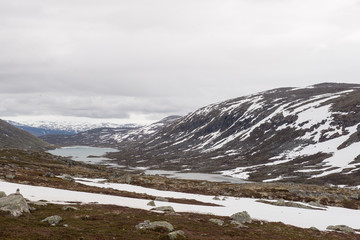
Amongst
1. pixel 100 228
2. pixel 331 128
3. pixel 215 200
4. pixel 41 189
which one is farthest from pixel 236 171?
pixel 100 228

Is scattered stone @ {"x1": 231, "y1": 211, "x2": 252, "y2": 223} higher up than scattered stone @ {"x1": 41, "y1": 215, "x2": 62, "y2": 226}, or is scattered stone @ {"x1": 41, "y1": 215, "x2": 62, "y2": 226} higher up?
scattered stone @ {"x1": 41, "y1": 215, "x2": 62, "y2": 226}

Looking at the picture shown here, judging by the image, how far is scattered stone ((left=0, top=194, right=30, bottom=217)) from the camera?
989 inches

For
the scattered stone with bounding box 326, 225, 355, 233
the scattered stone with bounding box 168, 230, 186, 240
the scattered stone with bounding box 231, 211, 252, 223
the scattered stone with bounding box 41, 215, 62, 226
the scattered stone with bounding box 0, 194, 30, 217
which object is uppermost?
the scattered stone with bounding box 0, 194, 30, 217

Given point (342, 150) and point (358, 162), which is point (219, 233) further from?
point (342, 150)

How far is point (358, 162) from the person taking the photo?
12344 cm

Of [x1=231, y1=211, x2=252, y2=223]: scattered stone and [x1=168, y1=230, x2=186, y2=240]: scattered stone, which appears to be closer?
[x1=168, y1=230, x2=186, y2=240]: scattered stone

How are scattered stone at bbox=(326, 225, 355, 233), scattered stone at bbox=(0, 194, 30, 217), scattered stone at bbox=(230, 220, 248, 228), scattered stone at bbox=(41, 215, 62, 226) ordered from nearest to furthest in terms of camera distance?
scattered stone at bbox=(41, 215, 62, 226)
scattered stone at bbox=(0, 194, 30, 217)
scattered stone at bbox=(230, 220, 248, 228)
scattered stone at bbox=(326, 225, 355, 233)

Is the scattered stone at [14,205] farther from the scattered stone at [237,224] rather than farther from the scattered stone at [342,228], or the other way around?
the scattered stone at [342,228]

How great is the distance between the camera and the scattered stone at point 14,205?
989 inches

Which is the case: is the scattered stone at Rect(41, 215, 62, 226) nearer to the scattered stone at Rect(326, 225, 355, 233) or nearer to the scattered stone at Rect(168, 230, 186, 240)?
the scattered stone at Rect(168, 230, 186, 240)

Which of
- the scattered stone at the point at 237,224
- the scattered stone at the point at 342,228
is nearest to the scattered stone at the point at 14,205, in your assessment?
the scattered stone at the point at 237,224

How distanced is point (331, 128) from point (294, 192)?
127392mm

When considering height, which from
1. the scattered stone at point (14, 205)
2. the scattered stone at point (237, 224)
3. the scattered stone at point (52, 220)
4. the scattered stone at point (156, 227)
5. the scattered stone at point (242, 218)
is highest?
the scattered stone at point (14, 205)

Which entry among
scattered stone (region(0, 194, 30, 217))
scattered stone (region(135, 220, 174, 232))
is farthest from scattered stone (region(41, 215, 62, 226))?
scattered stone (region(135, 220, 174, 232))
